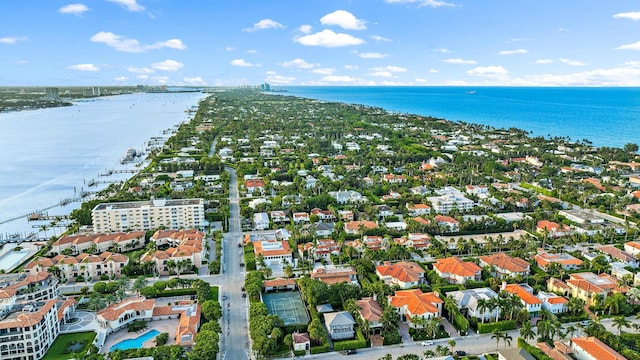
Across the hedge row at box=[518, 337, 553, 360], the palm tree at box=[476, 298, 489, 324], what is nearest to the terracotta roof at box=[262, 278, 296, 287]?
the palm tree at box=[476, 298, 489, 324]

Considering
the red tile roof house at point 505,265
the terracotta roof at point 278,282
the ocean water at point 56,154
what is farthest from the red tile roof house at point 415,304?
the ocean water at point 56,154

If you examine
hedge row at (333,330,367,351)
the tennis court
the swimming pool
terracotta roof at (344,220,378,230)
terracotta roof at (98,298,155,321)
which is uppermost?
terracotta roof at (344,220,378,230)

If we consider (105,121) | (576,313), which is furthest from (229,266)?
(105,121)

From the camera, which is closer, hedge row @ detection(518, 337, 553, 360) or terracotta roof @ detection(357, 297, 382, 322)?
hedge row @ detection(518, 337, 553, 360)

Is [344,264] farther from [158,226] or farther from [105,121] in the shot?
[105,121]

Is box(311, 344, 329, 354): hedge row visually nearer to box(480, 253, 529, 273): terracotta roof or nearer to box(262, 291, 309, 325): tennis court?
box(262, 291, 309, 325): tennis court

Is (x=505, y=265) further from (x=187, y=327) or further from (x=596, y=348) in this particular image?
(x=187, y=327)
